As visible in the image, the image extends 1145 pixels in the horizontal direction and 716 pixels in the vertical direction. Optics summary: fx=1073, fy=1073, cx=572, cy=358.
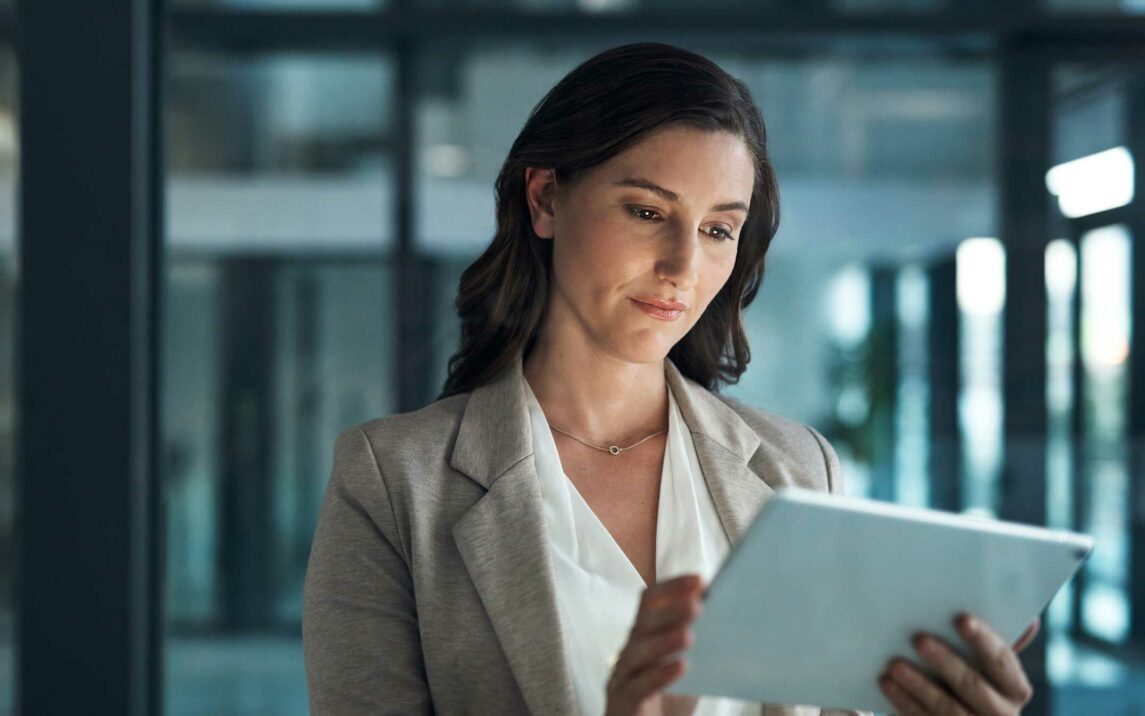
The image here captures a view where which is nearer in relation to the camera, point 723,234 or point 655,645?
point 655,645

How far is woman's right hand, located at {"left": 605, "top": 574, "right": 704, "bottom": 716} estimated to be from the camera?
1007 mm

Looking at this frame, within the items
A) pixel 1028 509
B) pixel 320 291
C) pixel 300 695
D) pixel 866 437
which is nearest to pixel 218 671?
pixel 300 695

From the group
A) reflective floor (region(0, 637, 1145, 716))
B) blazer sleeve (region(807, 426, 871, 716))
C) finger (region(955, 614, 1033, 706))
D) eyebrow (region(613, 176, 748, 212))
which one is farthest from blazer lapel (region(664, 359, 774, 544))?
reflective floor (region(0, 637, 1145, 716))

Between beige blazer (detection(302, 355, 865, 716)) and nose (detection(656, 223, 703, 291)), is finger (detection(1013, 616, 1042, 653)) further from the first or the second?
nose (detection(656, 223, 703, 291))

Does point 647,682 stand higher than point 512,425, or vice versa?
point 512,425

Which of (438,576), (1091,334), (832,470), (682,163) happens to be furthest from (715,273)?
(1091,334)

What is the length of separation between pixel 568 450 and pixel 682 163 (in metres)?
0.45

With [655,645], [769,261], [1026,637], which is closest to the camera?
[655,645]

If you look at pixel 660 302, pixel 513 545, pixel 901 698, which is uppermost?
pixel 660 302

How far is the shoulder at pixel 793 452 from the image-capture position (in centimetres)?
162

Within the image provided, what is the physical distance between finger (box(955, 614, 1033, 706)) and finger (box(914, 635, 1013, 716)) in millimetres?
12

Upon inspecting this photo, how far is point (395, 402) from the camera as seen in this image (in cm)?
347

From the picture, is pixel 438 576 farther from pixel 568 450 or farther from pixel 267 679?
pixel 267 679

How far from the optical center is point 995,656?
1089 mm
